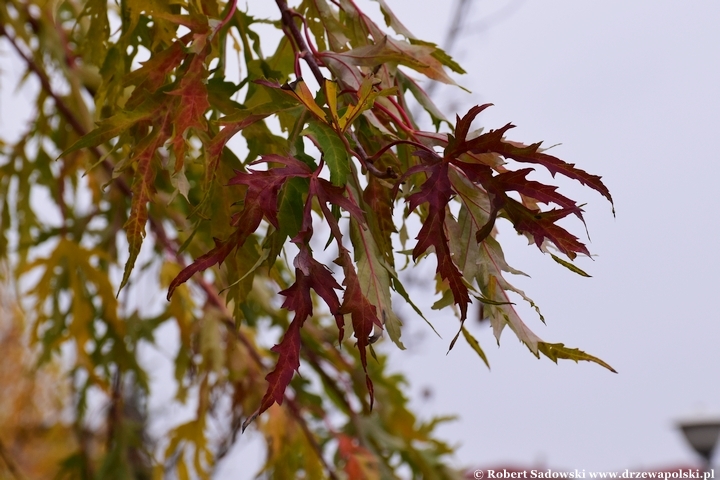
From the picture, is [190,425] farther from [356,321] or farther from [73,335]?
[356,321]

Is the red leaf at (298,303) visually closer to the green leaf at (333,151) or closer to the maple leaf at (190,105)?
the green leaf at (333,151)

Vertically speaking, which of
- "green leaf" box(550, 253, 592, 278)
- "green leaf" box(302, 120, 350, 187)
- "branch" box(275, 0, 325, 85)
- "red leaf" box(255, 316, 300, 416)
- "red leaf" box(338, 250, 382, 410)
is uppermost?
"branch" box(275, 0, 325, 85)

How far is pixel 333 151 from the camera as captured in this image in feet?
2.15

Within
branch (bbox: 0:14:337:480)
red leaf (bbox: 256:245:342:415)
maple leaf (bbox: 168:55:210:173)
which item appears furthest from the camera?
branch (bbox: 0:14:337:480)

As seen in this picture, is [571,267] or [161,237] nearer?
[571,267]

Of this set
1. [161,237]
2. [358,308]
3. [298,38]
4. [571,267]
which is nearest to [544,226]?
[571,267]

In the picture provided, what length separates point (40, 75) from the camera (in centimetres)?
165

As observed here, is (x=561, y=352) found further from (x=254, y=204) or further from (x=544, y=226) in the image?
(x=254, y=204)

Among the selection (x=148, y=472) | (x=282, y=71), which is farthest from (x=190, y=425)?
(x=282, y=71)

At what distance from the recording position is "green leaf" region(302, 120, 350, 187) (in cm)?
65

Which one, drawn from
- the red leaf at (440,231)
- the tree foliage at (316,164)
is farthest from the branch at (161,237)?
the red leaf at (440,231)

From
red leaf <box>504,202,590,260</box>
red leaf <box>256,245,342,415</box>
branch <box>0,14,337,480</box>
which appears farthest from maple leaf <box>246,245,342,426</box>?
branch <box>0,14,337,480</box>

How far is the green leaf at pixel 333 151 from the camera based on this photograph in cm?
65

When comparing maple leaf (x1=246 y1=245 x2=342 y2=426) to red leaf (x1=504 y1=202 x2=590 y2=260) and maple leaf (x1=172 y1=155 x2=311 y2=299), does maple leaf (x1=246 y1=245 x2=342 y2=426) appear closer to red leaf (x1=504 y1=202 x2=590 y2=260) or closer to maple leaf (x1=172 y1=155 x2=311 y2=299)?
maple leaf (x1=172 y1=155 x2=311 y2=299)
